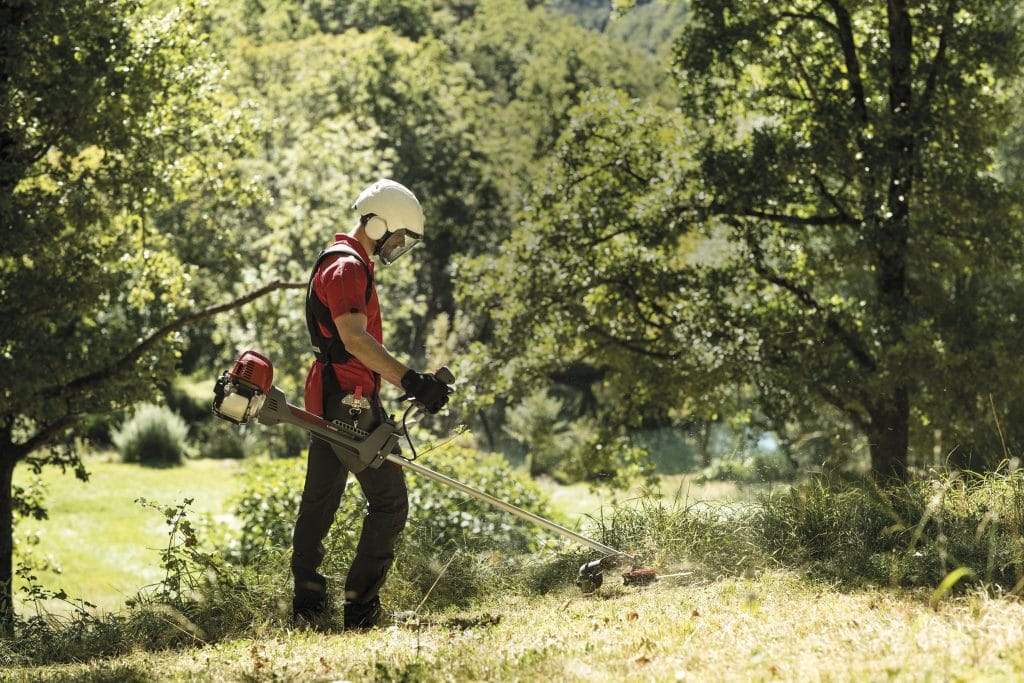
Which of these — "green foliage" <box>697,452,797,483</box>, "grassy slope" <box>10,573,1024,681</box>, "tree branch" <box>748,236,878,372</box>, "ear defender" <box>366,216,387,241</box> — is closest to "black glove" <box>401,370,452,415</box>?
"ear defender" <box>366,216,387,241</box>

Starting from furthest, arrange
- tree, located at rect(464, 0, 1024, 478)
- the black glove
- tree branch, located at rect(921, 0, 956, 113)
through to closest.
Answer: tree branch, located at rect(921, 0, 956, 113) → tree, located at rect(464, 0, 1024, 478) → the black glove

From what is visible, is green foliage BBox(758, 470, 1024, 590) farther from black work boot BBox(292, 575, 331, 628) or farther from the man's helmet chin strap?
the man's helmet chin strap

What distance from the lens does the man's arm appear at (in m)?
5.21

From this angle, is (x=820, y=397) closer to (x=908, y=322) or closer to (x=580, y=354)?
(x=908, y=322)

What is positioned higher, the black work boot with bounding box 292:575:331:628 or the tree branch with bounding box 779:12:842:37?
the tree branch with bounding box 779:12:842:37

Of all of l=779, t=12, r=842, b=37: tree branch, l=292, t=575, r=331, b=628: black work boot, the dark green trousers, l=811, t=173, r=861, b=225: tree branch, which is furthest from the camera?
l=811, t=173, r=861, b=225: tree branch

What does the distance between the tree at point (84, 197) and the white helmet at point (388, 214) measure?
10.9ft

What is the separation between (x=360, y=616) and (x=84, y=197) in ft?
15.9

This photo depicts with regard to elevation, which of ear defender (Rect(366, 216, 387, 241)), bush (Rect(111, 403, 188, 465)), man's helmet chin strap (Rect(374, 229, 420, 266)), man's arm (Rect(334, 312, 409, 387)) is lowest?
bush (Rect(111, 403, 188, 465))

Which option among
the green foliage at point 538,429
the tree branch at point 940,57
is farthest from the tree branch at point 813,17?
the green foliage at point 538,429

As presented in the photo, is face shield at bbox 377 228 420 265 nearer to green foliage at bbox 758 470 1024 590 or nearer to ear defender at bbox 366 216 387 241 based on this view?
ear defender at bbox 366 216 387 241

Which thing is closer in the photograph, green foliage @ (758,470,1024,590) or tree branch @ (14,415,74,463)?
green foliage @ (758,470,1024,590)

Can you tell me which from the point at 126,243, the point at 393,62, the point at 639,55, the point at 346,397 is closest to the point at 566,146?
the point at 126,243

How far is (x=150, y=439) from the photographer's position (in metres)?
25.0
